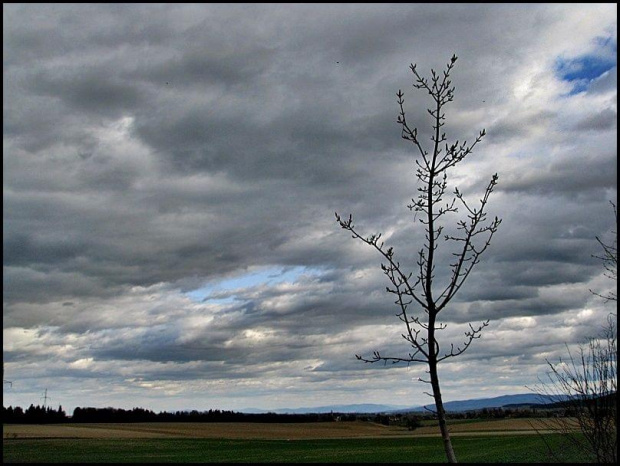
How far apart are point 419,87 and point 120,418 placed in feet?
425

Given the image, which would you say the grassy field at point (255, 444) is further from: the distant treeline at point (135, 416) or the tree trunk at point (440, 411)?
the tree trunk at point (440, 411)

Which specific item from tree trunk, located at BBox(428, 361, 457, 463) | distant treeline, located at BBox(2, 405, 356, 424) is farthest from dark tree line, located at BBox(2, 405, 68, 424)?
tree trunk, located at BBox(428, 361, 457, 463)

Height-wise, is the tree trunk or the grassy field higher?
the tree trunk

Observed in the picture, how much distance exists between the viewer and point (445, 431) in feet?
20.4

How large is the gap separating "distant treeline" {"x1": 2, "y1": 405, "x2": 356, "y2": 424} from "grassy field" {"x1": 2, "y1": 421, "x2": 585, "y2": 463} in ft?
33.2

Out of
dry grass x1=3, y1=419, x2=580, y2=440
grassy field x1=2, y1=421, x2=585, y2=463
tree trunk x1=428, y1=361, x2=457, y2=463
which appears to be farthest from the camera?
dry grass x1=3, y1=419, x2=580, y2=440

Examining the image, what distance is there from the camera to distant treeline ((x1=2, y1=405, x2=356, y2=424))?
362ft

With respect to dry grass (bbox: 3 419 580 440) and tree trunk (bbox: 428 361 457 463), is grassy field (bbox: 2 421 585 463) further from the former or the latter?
tree trunk (bbox: 428 361 457 463)

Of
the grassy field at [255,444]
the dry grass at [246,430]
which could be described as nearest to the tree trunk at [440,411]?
the grassy field at [255,444]

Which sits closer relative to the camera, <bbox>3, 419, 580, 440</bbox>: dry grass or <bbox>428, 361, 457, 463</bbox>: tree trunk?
<bbox>428, 361, 457, 463</bbox>: tree trunk

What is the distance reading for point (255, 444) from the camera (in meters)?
84.0

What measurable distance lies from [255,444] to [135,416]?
54.3 m

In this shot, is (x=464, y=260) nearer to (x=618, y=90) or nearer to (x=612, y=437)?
(x=618, y=90)

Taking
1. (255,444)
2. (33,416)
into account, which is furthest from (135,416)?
(255,444)
